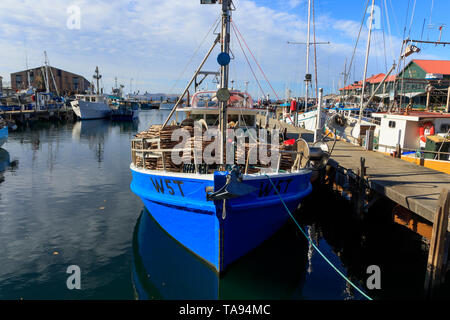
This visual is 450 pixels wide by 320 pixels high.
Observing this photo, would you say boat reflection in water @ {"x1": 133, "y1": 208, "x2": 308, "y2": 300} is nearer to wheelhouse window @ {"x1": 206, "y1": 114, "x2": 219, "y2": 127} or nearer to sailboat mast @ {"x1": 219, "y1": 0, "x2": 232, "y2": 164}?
sailboat mast @ {"x1": 219, "y1": 0, "x2": 232, "y2": 164}

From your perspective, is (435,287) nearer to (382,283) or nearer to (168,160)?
(382,283)

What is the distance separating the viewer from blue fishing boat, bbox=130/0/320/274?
6.95 metres

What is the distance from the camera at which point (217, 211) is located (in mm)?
6824

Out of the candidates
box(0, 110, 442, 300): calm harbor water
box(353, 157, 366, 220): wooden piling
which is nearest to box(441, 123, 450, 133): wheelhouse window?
box(0, 110, 442, 300): calm harbor water

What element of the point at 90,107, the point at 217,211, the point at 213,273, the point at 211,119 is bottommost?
the point at 213,273

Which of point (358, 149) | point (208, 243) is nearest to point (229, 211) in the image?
point (208, 243)

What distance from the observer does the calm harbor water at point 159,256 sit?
7305 millimetres

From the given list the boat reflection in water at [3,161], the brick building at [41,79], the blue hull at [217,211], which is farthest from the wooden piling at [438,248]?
the brick building at [41,79]

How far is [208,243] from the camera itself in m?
7.51

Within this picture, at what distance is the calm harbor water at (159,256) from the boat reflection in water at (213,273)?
26 millimetres

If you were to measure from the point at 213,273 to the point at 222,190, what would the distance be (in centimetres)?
256

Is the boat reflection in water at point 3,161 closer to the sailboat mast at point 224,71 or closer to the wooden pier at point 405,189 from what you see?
the sailboat mast at point 224,71

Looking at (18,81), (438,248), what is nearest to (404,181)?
(438,248)

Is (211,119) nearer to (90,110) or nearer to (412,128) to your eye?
(412,128)
